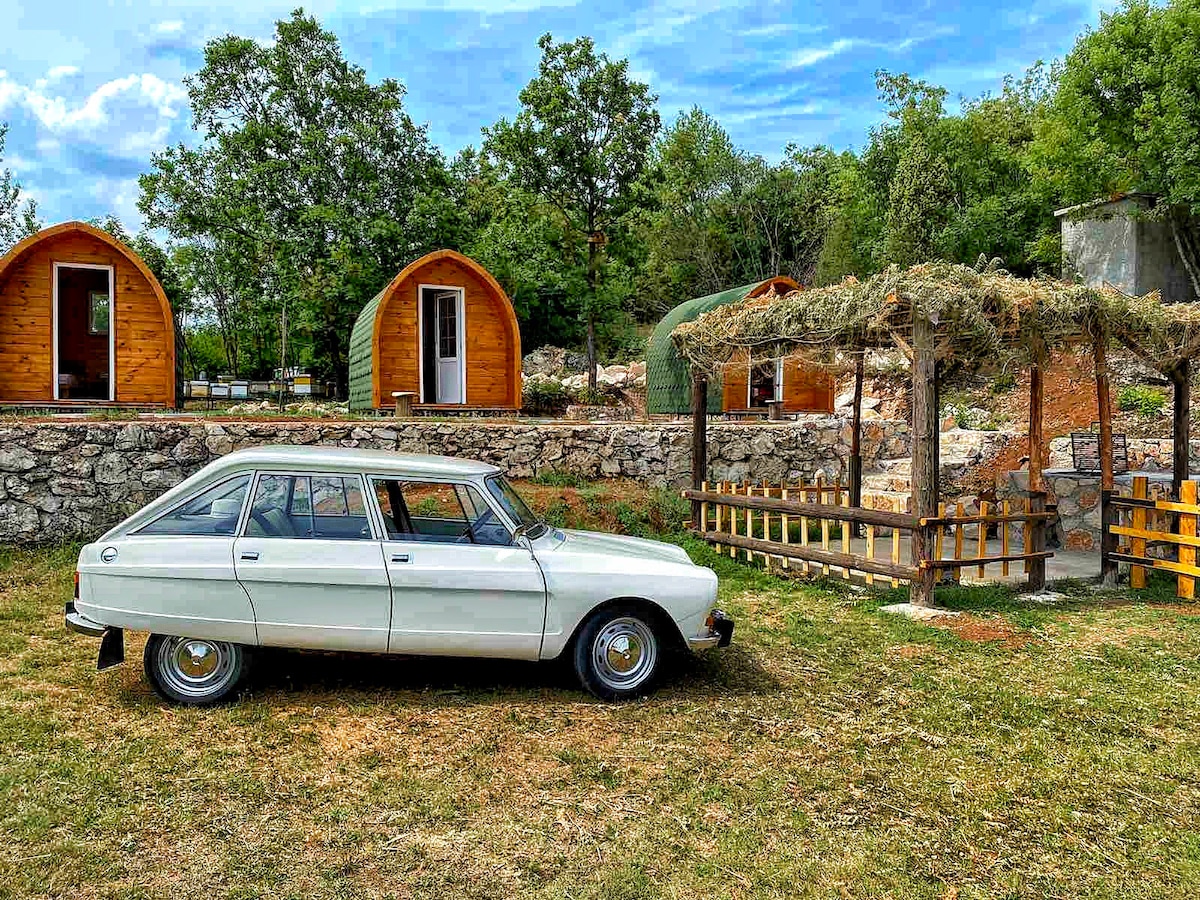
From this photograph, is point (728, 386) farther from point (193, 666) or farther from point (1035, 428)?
point (193, 666)

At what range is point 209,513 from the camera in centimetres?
541

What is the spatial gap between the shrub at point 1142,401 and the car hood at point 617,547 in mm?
14563

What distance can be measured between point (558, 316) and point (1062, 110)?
44.1 feet

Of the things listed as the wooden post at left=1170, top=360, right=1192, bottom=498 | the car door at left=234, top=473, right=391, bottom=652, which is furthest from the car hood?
the wooden post at left=1170, top=360, right=1192, bottom=498

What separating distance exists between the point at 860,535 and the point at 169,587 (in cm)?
877

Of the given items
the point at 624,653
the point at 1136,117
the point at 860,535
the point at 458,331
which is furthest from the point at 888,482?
the point at 1136,117

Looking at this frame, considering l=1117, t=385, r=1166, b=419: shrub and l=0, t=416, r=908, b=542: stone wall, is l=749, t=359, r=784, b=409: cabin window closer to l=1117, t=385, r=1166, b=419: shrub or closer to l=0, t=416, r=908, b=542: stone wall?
l=0, t=416, r=908, b=542: stone wall

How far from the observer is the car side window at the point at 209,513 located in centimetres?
538

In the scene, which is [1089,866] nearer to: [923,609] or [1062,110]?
[923,609]

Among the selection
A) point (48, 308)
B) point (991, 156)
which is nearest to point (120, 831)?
point (48, 308)

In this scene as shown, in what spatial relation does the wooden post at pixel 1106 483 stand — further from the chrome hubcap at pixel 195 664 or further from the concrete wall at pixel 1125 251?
the concrete wall at pixel 1125 251

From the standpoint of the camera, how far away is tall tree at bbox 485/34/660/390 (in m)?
22.7

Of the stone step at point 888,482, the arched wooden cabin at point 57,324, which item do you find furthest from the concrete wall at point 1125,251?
the arched wooden cabin at point 57,324

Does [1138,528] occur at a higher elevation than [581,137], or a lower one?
lower
